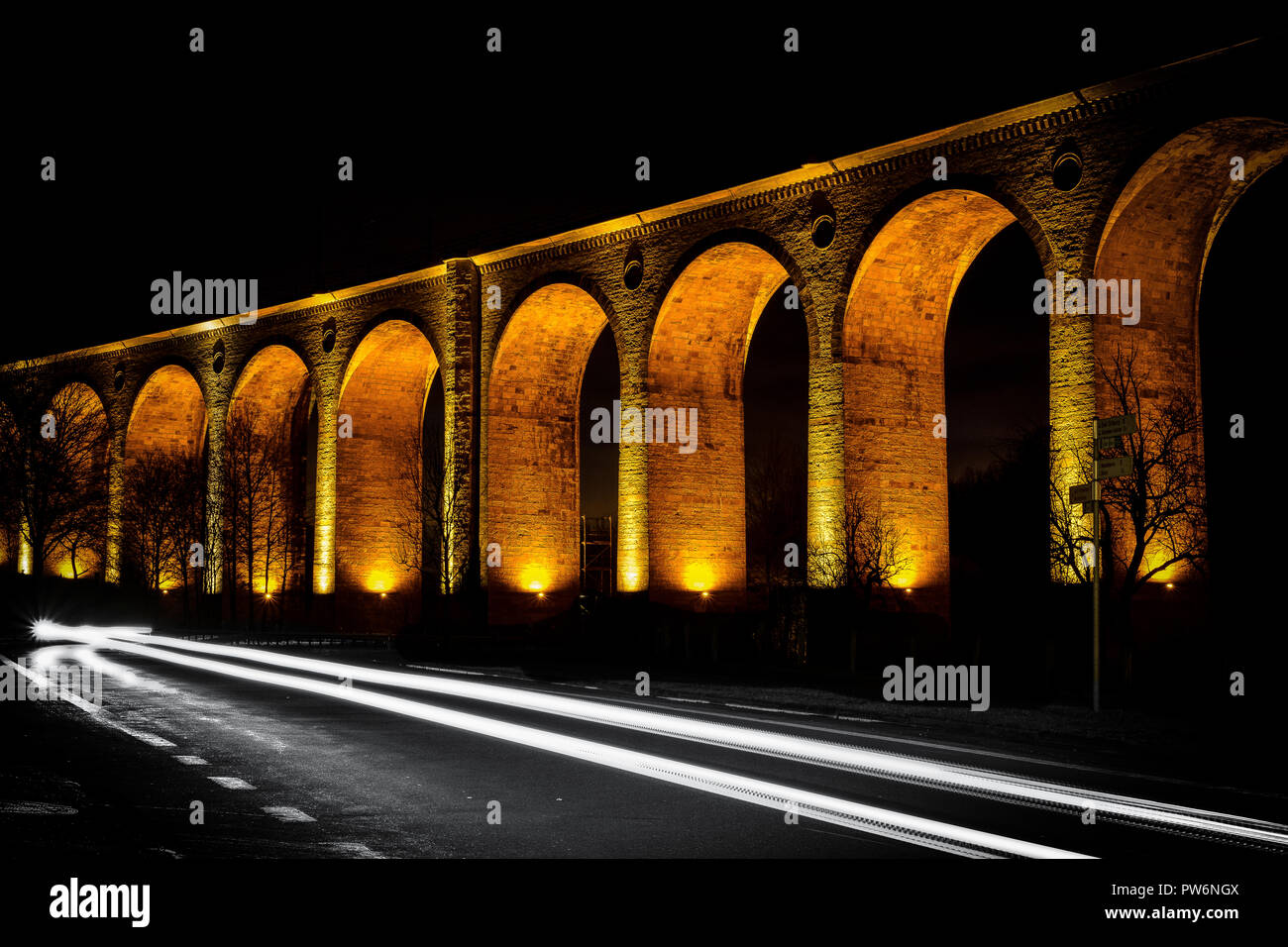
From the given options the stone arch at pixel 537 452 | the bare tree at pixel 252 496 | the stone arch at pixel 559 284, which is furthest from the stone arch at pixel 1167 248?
the bare tree at pixel 252 496

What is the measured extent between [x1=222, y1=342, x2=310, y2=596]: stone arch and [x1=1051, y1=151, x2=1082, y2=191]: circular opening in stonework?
30193mm

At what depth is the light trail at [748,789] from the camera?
7.01 metres

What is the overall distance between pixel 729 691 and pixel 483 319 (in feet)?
72.7

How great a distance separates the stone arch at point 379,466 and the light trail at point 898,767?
1047 inches

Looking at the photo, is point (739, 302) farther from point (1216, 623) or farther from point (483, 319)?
point (1216, 623)

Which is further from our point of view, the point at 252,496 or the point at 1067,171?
the point at 252,496

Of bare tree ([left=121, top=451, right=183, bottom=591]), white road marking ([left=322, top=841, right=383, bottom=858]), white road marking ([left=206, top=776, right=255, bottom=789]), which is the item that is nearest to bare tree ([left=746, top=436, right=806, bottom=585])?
bare tree ([left=121, top=451, right=183, bottom=591])

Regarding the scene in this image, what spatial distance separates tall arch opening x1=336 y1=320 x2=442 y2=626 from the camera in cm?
4488

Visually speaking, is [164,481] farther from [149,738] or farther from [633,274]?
[149,738]

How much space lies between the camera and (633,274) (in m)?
34.7

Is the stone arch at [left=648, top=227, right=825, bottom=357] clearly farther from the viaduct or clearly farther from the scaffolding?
the scaffolding

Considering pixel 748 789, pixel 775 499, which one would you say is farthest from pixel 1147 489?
pixel 775 499

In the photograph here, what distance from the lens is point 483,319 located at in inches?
1544

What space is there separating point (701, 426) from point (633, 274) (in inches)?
172
